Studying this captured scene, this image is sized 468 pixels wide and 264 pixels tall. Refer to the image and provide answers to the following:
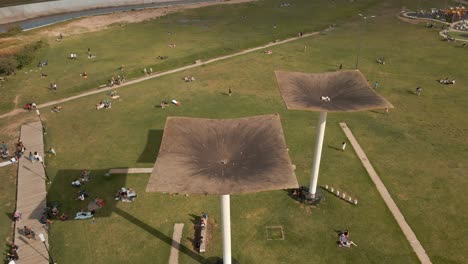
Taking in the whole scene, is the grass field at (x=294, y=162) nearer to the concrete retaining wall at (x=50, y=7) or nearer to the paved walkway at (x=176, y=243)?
the paved walkway at (x=176, y=243)

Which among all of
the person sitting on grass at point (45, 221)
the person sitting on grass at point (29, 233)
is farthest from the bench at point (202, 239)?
the person sitting on grass at point (29, 233)

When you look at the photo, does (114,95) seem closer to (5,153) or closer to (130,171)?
(5,153)

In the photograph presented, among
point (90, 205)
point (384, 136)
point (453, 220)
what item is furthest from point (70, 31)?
point (453, 220)

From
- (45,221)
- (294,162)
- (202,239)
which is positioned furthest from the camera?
(294,162)

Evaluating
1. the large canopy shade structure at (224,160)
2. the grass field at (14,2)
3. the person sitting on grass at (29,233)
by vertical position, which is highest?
the grass field at (14,2)

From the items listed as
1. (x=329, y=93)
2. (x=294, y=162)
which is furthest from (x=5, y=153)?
(x=329, y=93)

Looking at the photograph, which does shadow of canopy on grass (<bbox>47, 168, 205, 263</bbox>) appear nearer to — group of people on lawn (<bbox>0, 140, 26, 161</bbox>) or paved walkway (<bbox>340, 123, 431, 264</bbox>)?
group of people on lawn (<bbox>0, 140, 26, 161</bbox>)

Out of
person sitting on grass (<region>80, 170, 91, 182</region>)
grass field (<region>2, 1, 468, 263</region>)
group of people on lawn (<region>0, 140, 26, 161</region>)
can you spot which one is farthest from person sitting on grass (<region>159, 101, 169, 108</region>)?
group of people on lawn (<region>0, 140, 26, 161</region>)
